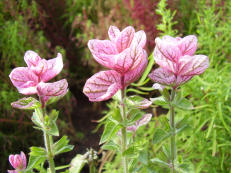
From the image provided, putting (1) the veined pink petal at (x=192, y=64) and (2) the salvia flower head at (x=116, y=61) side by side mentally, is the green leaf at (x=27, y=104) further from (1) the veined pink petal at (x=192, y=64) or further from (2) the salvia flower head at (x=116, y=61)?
(1) the veined pink petal at (x=192, y=64)

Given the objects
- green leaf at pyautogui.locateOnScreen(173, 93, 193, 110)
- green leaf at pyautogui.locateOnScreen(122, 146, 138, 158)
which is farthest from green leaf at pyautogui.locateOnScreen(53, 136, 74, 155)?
green leaf at pyautogui.locateOnScreen(173, 93, 193, 110)

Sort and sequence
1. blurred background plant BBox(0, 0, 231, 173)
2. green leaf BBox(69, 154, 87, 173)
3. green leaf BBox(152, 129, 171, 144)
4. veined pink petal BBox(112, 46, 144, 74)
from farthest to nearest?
blurred background plant BBox(0, 0, 231, 173) < green leaf BBox(69, 154, 87, 173) < green leaf BBox(152, 129, 171, 144) < veined pink petal BBox(112, 46, 144, 74)

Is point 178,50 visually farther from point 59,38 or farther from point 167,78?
point 59,38

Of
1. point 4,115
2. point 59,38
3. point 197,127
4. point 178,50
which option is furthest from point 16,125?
point 178,50

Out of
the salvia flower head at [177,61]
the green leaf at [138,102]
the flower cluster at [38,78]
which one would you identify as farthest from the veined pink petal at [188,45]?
the flower cluster at [38,78]

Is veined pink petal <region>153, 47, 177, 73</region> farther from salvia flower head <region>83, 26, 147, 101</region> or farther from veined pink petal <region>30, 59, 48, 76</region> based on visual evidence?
veined pink petal <region>30, 59, 48, 76</region>

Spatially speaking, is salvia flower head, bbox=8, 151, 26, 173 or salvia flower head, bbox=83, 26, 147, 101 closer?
salvia flower head, bbox=83, 26, 147, 101

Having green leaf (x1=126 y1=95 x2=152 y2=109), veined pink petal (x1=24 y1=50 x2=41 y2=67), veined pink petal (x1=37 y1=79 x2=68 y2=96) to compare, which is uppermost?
veined pink petal (x1=24 y1=50 x2=41 y2=67)

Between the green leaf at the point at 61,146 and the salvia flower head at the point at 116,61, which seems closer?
the salvia flower head at the point at 116,61
